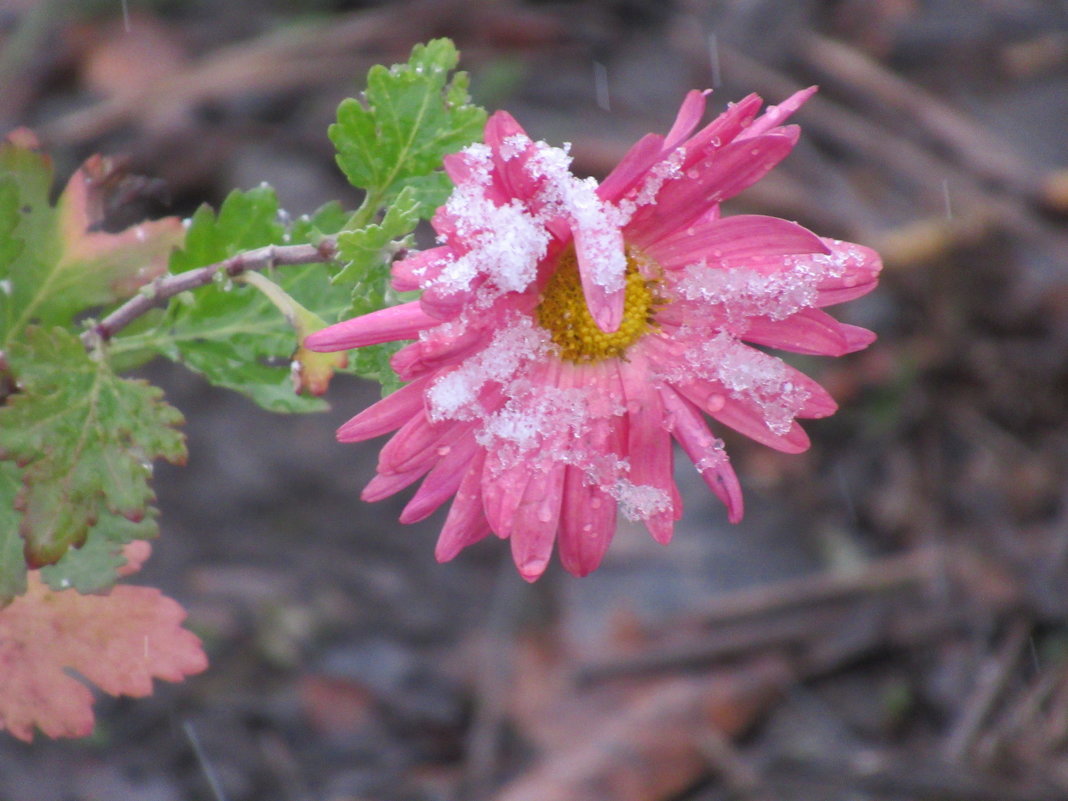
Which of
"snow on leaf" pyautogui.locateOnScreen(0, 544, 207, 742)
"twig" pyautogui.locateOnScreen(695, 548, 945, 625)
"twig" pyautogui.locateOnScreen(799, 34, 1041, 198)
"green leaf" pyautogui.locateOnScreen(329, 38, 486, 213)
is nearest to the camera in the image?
"green leaf" pyautogui.locateOnScreen(329, 38, 486, 213)

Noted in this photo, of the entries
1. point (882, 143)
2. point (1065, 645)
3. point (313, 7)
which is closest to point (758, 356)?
point (1065, 645)

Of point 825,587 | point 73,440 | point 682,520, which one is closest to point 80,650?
point 73,440

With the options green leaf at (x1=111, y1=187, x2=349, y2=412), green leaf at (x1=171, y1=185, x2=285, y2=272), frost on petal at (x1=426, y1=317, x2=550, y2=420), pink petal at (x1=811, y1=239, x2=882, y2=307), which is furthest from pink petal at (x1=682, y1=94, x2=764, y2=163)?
green leaf at (x1=171, y1=185, x2=285, y2=272)

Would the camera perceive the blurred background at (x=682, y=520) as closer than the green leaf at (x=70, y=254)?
No

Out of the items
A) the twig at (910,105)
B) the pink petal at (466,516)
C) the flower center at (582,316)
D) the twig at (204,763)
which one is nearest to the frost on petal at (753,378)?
the flower center at (582,316)

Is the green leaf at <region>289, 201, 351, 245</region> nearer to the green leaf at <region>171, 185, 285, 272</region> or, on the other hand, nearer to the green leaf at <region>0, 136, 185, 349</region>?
the green leaf at <region>171, 185, 285, 272</region>

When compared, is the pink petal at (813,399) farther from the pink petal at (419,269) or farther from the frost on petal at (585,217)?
the pink petal at (419,269)
